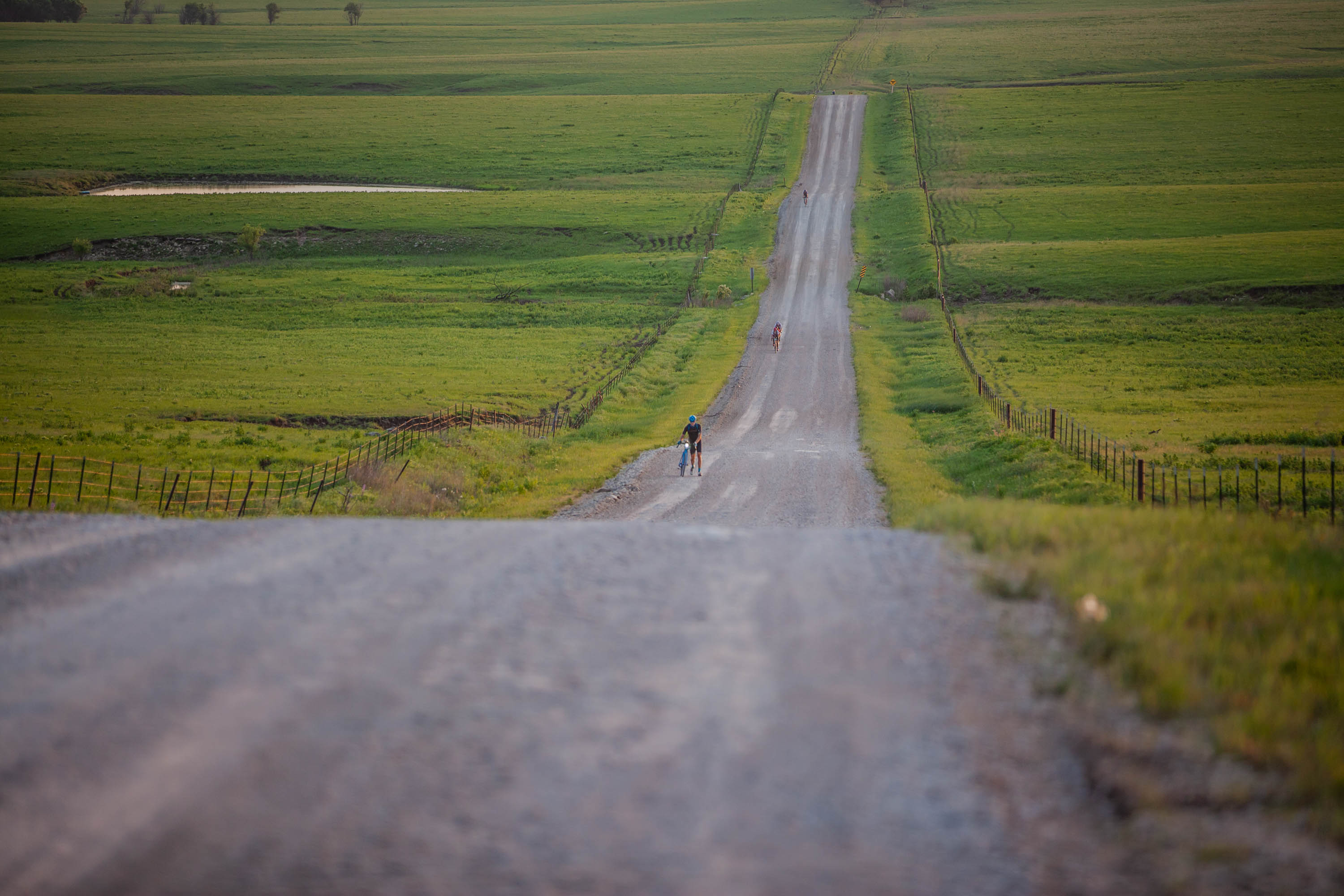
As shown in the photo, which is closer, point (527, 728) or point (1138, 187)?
point (527, 728)

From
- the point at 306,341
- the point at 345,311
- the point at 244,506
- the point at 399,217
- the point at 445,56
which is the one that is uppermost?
the point at 445,56

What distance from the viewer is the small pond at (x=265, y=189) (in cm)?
8894

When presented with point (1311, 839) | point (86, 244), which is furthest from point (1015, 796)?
point (86, 244)

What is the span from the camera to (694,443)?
27.8 m

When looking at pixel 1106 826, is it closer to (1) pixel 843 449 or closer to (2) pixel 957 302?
(1) pixel 843 449

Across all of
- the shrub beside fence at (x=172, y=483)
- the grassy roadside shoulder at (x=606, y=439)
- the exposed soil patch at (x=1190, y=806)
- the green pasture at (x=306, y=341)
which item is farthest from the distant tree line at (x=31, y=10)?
the exposed soil patch at (x=1190, y=806)

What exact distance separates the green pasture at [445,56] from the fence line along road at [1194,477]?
103m

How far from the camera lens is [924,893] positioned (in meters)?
5.84

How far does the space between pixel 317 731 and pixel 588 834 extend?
2513 millimetres

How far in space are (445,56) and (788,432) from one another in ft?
482

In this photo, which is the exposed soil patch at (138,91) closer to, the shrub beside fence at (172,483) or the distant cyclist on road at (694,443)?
the shrub beside fence at (172,483)

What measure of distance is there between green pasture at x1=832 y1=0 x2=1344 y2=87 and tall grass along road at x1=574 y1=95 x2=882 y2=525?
2563 inches

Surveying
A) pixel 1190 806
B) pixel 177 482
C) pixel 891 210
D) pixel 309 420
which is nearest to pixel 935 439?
pixel 177 482

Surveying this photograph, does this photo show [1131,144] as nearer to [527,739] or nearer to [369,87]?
[369,87]
